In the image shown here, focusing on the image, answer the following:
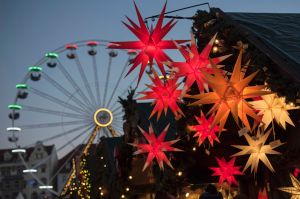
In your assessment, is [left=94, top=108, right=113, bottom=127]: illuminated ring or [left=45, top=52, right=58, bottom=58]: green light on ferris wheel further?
[left=45, top=52, right=58, bottom=58]: green light on ferris wheel

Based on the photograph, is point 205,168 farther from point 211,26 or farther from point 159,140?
point 211,26

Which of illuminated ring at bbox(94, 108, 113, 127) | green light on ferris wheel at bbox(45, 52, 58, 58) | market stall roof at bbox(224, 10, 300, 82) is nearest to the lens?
market stall roof at bbox(224, 10, 300, 82)

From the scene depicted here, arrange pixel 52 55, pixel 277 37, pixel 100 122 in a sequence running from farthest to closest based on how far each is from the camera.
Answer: pixel 52 55
pixel 100 122
pixel 277 37

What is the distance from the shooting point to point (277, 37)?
489cm

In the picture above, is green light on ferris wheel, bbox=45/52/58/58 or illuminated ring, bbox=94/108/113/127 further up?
green light on ferris wheel, bbox=45/52/58/58

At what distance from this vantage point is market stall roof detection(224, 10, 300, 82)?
13.2 feet

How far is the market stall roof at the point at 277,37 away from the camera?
4035mm

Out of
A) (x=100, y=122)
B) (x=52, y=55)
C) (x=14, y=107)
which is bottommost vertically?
(x=100, y=122)

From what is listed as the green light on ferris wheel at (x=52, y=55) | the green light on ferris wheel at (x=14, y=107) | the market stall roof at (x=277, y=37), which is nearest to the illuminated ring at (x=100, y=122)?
the green light on ferris wheel at (x=52, y=55)

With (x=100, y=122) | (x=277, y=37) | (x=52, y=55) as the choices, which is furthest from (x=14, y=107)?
(x=277, y=37)

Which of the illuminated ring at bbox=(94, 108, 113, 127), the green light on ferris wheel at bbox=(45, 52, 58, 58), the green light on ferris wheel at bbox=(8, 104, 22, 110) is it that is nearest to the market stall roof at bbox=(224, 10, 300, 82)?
the illuminated ring at bbox=(94, 108, 113, 127)

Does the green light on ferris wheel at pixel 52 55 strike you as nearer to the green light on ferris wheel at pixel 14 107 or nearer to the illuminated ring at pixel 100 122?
the green light on ferris wheel at pixel 14 107

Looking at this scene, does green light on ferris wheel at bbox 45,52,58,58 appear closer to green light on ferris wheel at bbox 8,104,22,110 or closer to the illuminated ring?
green light on ferris wheel at bbox 8,104,22,110

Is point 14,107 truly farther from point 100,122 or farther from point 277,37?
point 277,37
